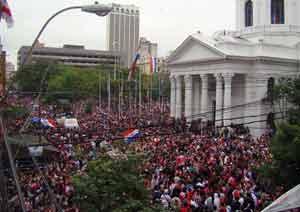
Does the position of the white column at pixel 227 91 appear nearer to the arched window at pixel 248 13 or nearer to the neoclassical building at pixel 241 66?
the neoclassical building at pixel 241 66

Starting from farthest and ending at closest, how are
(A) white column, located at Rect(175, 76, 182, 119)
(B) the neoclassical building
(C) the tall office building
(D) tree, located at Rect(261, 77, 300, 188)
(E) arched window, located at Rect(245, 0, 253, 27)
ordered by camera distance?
(C) the tall office building → (E) arched window, located at Rect(245, 0, 253, 27) → (A) white column, located at Rect(175, 76, 182, 119) → (B) the neoclassical building → (D) tree, located at Rect(261, 77, 300, 188)

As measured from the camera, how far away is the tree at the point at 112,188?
10188mm

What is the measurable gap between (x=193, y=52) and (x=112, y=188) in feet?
118

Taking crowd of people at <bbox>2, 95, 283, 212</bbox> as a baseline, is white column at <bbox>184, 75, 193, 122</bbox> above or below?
above

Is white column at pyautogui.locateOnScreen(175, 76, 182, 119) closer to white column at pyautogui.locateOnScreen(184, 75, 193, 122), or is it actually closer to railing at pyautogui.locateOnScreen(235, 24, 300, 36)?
white column at pyautogui.locateOnScreen(184, 75, 193, 122)

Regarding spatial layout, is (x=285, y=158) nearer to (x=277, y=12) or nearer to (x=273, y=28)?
(x=273, y=28)

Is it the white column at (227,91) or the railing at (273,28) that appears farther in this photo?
the railing at (273,28)

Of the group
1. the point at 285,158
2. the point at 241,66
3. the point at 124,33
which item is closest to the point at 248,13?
the point at 241,66

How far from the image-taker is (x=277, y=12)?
162 feet

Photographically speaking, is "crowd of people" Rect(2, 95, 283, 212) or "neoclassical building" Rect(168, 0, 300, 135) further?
"neoclassical building" Rect(168, 0, 300, 135)

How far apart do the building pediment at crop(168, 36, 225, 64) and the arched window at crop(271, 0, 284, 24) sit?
1001 centimetres

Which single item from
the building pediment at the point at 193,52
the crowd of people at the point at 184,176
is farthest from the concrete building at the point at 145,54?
the crowd of people at the point at 184,176

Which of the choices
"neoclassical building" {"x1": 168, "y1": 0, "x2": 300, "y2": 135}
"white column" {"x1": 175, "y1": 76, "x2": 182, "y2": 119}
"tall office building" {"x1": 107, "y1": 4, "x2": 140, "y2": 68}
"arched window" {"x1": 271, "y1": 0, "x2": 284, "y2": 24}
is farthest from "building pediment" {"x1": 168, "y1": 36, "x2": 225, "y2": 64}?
"tall office building" {"x1": 107, "y1": 4, "x2": 140, "y2": 68}

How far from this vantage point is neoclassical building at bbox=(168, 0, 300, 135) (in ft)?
137
